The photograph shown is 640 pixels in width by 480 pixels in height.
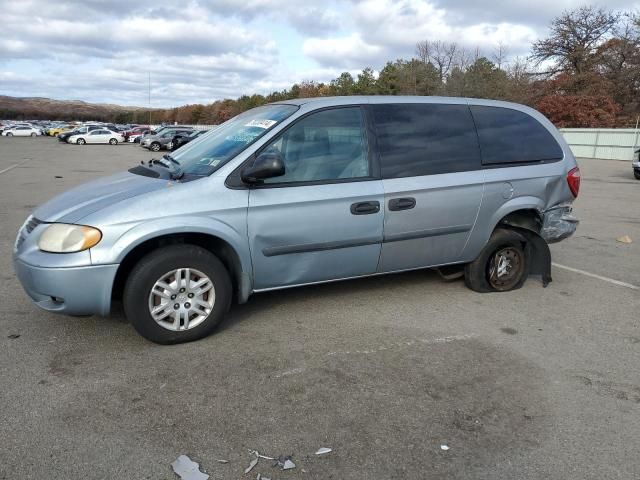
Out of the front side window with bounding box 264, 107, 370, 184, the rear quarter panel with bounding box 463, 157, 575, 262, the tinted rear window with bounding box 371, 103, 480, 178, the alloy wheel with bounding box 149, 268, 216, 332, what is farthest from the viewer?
the rear quarter panel with bounding box 463, 157, 575, 262

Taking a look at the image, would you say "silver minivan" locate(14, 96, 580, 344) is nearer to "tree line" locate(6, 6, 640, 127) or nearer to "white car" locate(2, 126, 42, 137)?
"tree line" locate(6, 6, 640, 127)

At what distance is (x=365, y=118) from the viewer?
4.56m

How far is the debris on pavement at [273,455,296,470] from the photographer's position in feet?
8.71

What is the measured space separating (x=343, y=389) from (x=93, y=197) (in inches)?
90.9

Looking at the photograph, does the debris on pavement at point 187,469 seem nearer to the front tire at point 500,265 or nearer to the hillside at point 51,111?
the front tire at point 500,265

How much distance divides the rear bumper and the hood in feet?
12.0

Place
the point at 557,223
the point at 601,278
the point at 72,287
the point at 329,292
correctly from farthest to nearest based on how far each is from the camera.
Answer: the point at 601,278
the point at 557,223
the point at 329,292
the point at 72,287

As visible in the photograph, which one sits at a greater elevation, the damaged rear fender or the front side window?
the front side window

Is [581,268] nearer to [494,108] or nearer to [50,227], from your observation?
[494,108]

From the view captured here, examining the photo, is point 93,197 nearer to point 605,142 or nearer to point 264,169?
point 264,169

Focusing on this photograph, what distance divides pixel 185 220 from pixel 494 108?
10.5 ft

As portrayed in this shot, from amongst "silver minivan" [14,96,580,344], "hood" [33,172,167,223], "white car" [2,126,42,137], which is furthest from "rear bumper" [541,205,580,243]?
"white car" [2,126,42,137]

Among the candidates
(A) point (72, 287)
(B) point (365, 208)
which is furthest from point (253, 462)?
(B) point (365, 208)

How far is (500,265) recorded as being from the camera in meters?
5.35
